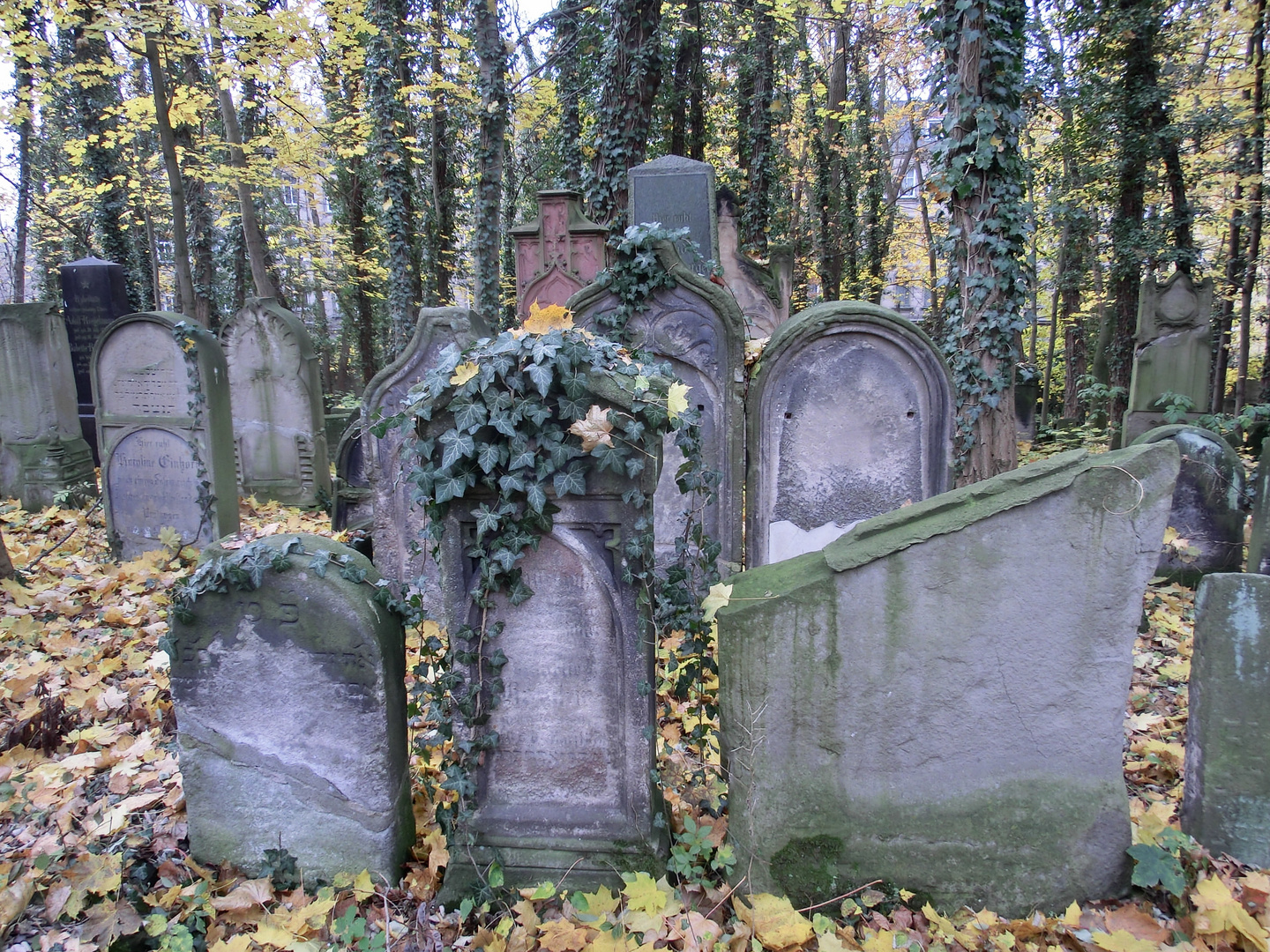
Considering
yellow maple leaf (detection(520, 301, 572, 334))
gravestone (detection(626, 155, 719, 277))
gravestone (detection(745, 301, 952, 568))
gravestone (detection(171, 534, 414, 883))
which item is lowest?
gravestone (detection(171, 534, 414, 883))

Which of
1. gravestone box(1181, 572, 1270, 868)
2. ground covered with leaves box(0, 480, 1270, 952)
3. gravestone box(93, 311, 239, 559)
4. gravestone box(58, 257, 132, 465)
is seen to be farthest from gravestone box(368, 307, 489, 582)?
gravestone box(58, 257, 132, 465)

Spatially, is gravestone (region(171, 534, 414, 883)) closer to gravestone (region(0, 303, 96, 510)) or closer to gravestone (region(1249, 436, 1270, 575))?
gravestone (region(1249, 436, 1270, 575))

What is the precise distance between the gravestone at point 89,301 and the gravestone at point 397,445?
6.73 m

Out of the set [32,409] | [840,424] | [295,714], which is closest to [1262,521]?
[840,424]

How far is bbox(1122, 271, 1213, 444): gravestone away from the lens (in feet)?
29.9

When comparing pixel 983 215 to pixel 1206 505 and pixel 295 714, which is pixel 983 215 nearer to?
pixel 1206 505

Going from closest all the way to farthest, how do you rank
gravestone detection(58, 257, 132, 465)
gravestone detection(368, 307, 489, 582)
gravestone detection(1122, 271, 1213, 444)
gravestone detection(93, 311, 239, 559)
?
gravestone detection(368, 307, 489, 582)
gravestone detection(93, 311, 239, 559)
gravestone detection(1122, 271, 1213, 444)
gravestone detection(58, 257, 132, 465)

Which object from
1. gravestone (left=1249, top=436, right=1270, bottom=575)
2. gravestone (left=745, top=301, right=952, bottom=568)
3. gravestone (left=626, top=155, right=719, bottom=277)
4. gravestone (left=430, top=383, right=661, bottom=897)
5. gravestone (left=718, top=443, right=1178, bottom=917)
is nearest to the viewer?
gravestone (left=718, top=443, right=1178, bottom=917)

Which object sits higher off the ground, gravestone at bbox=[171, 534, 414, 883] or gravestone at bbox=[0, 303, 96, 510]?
gravestone at bbox=[0, 303, 96, 510]

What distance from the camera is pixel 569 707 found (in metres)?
2.73

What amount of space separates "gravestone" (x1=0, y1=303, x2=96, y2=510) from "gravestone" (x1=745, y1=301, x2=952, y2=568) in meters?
7.51

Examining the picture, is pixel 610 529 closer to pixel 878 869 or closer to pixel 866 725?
pixel 866 725

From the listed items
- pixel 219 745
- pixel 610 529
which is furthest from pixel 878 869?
pixel 219 745

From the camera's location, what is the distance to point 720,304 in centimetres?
514
